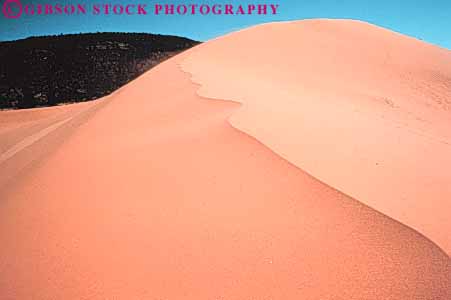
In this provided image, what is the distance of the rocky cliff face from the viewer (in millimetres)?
21062

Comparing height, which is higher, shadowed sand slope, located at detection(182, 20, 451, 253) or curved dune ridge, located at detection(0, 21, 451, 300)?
shadowed sand slope, located at detection(182, 20, 451, 253)

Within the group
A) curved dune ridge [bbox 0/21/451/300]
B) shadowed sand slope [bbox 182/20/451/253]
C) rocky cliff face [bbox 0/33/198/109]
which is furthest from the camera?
rocky cliff face [bbox 0/33/198/109]

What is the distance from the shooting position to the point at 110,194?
2.45 meters

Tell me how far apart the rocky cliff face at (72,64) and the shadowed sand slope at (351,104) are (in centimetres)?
1472

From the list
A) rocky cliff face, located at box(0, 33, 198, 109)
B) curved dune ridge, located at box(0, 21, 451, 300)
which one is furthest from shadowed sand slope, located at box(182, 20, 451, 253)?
rocky cliff face, located at box(0, 33, 198, 109)

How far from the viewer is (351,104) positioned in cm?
585

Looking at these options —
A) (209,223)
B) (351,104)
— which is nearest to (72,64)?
(351,104)

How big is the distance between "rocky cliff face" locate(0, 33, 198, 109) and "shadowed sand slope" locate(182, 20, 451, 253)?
14719mm

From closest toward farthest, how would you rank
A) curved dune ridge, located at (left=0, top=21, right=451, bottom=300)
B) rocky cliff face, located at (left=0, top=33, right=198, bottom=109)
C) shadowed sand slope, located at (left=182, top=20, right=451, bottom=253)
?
1. curved dune ridge, located at (left=0, top=21, right=451, bottom=300)
2. shadowed sand slope, located at (left=182, top=20, right=451, bottom=253)
3. rocky cliff face, located at (left=0, top=33, right=198, bottom=109)

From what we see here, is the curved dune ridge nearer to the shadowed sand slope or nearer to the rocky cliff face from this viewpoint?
the shadowed sand slope

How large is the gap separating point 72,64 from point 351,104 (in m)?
24.0

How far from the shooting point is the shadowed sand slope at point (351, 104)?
219 cm

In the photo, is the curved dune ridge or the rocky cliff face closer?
the curved dune ridge

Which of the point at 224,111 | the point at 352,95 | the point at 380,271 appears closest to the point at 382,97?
the point at 352,95
